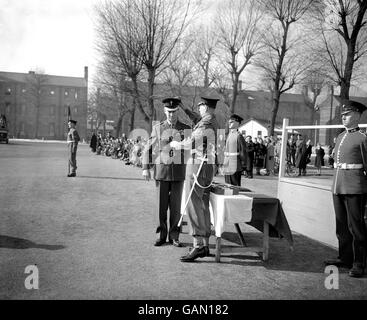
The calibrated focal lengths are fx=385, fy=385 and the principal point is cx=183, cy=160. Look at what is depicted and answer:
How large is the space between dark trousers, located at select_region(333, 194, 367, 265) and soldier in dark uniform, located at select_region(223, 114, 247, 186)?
4.24m

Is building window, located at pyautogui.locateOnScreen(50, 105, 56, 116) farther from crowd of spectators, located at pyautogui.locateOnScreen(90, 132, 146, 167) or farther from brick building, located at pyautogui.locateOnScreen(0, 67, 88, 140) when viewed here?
crowd of spectators, located at pyautogui.locateOnScreen(90, 132, 146, 167)

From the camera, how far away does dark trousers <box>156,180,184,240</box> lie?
6.11 m

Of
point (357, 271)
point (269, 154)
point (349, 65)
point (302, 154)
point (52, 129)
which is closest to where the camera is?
point (357, 271)

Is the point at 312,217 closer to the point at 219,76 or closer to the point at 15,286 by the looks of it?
the point at 15,286

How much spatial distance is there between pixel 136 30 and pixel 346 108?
18503 millimetres

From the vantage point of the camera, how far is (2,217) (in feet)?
24.2

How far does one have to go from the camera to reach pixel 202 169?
534cm

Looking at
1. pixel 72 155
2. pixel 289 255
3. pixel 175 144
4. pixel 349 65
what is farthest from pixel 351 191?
pixel 349 65

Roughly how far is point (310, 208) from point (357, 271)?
204 cm

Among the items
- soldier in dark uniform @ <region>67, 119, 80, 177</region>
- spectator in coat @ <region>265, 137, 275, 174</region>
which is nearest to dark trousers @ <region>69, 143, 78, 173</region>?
soldier in dark uniform @ <region>67, 119, 80, 177</region>

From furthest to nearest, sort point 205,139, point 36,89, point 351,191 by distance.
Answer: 1. point 36,89
2. point 205,139
3. point 351,191

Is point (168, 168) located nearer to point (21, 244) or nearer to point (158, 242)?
point (158, 242)
